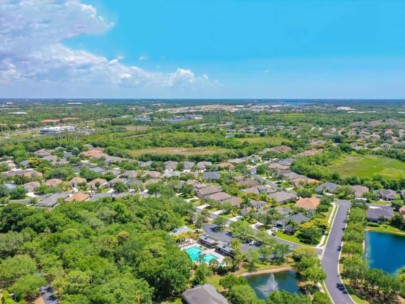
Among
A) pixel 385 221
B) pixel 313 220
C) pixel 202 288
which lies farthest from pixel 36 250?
pixel 385 221

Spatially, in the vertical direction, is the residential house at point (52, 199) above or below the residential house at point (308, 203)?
below

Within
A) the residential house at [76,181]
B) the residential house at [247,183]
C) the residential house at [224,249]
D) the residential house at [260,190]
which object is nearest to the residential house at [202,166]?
the residential house at [247,183]

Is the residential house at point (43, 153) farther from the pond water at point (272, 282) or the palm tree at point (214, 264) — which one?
the pond water at point (272, 282)

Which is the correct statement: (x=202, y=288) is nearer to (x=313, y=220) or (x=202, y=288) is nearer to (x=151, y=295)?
(x=151, y=295)

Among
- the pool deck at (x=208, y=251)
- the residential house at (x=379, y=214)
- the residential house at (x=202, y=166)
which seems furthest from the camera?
the residential house at (x=202, y=166)

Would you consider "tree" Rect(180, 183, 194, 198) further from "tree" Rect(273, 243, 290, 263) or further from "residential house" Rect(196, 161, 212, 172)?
"tree" Rect(273, 243, 290, 263)

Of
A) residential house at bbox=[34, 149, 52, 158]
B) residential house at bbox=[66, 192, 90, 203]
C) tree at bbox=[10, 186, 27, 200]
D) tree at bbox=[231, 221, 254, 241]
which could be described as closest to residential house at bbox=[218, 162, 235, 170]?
residential house at bbox=[66, 192, 90, 203]
